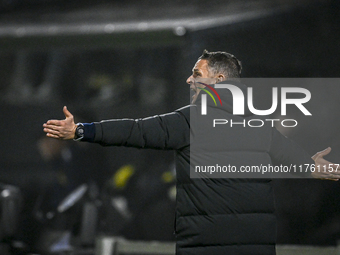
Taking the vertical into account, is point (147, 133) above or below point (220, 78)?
below

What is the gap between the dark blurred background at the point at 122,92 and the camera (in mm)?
3246

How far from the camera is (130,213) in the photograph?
356 cm

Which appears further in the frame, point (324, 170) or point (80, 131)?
point (324, 170)

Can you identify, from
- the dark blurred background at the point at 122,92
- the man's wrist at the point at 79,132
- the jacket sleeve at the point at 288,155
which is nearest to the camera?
the man's wrist at the point at 79,132

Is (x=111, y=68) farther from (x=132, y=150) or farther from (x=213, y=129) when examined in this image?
(x=213, y=129)

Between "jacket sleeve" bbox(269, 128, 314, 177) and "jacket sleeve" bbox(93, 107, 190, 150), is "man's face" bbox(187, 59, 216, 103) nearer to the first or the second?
"jacket sleeve" bbox(93, 107, 190, 150)

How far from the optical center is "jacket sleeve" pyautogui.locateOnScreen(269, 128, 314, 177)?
159 cm

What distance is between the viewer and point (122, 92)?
3.71m

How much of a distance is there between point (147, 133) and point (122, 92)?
2305mm

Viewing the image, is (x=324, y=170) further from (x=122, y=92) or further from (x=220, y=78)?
(x=122, y=92)

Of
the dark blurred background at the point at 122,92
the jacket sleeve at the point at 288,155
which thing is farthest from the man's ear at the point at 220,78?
the dark blurred background at the point at 122,92

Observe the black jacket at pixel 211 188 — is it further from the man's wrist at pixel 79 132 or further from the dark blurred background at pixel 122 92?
the dark blurred background at pixel 122 92

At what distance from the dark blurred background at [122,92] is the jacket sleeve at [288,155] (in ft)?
5.44

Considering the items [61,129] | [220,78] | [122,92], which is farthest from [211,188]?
[122,92]
